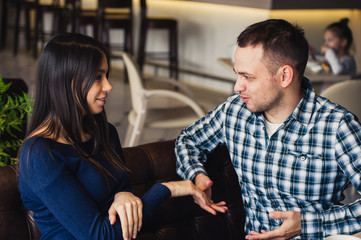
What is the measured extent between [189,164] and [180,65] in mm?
4577

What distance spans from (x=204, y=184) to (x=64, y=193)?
1.63 ft

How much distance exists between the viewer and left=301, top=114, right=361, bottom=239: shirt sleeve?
1.42m

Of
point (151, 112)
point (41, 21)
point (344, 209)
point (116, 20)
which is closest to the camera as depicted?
point (344, 209)

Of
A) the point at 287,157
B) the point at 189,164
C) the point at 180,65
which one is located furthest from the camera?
the point at 180,65

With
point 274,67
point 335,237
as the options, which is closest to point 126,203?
point 335,237

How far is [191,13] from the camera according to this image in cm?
578

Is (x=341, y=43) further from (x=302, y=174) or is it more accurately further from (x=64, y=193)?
(x=64, y=193)

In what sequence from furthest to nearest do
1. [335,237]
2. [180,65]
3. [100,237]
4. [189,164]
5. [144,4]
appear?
[180,65], [144,4], [189,164], [100,237], [335,237]

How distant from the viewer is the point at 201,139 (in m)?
1.76

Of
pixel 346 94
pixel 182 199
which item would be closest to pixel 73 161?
pixel 182 199

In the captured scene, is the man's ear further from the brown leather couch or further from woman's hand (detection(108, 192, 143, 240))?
woman's hand (detection(108, 192, 143, 240))

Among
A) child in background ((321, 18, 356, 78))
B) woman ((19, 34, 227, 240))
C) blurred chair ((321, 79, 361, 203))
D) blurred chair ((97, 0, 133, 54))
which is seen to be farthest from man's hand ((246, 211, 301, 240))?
blurred chair ((97, 0, 133, 54))

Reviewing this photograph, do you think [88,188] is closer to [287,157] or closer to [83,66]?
[83,66]

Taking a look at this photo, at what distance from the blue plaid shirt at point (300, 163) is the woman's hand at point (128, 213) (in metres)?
0.38
